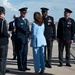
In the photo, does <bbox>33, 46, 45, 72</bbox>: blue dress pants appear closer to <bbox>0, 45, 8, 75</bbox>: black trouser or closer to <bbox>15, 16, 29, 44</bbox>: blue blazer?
<bbox>15, 16, 29, 44</bbox>: blue blazer

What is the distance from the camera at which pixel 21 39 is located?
986 centimetres

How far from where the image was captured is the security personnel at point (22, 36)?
9812mm

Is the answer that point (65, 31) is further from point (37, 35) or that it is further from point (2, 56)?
point (2, 56)

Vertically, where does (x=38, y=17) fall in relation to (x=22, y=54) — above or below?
above

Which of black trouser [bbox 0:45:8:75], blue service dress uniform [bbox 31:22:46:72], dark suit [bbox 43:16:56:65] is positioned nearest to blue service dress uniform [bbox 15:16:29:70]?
dark suit [bbox 43:16:56:65]

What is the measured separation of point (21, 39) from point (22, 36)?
0.32 feet

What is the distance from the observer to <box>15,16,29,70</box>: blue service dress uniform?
9.82 metres

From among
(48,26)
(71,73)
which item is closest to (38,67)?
(71,73)

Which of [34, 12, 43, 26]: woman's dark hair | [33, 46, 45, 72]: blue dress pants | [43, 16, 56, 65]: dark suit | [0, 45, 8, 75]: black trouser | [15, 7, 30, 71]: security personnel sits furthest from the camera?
[43, 16, 56, 65]: dark suit

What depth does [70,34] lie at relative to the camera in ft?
34.5

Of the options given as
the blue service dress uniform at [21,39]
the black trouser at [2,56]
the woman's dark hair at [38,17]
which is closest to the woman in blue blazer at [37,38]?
the woman's dark hair at [38,17]

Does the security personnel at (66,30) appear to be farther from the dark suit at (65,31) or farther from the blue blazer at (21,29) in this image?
the blue blazer at (21,29)

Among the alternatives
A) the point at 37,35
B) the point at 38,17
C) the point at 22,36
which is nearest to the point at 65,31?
the point at 22,36

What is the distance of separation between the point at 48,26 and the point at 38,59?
1.75m
